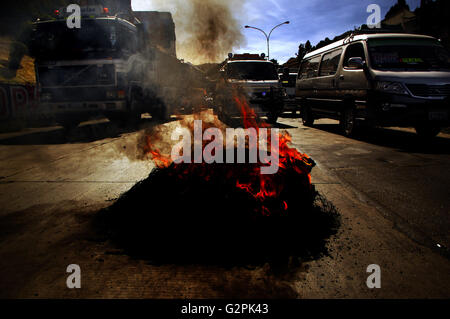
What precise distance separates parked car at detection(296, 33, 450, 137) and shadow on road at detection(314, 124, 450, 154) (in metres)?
0.37

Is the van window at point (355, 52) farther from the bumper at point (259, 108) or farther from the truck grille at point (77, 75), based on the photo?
the truck grille at point (77, 75)

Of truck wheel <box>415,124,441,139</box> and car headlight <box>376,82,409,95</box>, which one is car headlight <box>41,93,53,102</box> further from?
truck wheel <box>415,124,441,139</box>

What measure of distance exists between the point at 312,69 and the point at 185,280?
9926 millimetres

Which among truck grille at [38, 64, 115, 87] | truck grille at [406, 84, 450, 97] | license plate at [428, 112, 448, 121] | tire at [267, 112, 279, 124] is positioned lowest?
tire at [267, 112, 279, 124]

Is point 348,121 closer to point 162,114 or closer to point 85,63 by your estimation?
point 85,63

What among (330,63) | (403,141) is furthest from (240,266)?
(330,63)

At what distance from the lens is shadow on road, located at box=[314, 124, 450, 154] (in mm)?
6514

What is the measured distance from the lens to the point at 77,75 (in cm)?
926

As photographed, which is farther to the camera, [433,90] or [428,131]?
[428,131]

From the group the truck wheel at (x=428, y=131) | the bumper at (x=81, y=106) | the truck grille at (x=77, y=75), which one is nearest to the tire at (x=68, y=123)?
the bumper at (x=81, y=106)

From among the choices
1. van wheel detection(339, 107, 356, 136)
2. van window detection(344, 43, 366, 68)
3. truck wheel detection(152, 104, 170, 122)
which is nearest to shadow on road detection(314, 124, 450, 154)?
van wheel detection(339, 107, 356, 136)

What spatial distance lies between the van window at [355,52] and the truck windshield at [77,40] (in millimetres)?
6708

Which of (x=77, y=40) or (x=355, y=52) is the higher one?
(x=77, y=40)

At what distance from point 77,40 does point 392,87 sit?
29.3 feet
